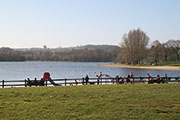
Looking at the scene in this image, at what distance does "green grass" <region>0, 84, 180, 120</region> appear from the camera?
485 inches

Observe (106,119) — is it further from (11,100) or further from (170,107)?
(11,100)

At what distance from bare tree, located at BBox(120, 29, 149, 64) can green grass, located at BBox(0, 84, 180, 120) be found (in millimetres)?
96466

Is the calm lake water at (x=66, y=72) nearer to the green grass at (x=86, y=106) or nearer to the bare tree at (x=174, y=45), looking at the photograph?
the green grass at (x=86, y=106)

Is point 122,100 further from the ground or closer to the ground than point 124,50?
closer to the ground

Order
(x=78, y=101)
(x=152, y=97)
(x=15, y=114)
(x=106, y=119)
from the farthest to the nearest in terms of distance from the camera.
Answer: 1. (x=152, y=97)
2. (x=78, y=101)
3. (x=15, y=114)
4. (x=106, y=119)

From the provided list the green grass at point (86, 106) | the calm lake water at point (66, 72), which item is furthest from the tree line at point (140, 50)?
the green grass at point (86, 106)

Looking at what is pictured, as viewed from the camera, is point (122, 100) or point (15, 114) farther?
point (122, 100)

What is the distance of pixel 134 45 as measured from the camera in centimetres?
11294

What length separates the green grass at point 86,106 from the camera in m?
12.3

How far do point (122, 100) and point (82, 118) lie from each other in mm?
A: 4737

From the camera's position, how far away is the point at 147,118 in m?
12.1

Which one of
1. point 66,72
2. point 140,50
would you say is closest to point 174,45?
point 140,50

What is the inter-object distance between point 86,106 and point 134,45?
3976 inches

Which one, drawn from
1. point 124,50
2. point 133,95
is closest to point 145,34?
point 124,50
